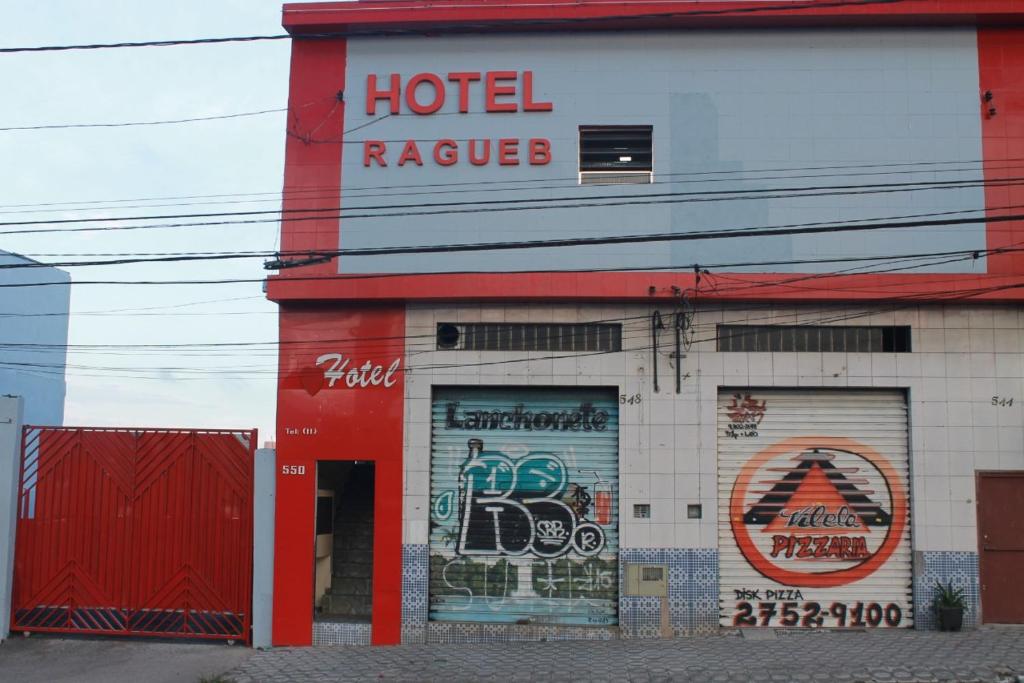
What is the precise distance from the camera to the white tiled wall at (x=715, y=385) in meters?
11.7

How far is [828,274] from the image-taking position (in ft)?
38.7

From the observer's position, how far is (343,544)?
1255 cm

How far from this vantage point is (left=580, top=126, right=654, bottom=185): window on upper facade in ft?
40.6

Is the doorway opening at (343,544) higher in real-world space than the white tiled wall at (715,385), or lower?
lower

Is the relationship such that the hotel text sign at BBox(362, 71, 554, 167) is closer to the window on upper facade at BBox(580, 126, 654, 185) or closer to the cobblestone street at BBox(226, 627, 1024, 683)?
the window on upper facade at BBox(580, 126, 654, 185)

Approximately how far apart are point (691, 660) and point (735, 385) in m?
3.72

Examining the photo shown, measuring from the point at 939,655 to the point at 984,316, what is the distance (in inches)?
182

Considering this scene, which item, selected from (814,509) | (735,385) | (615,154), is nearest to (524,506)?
(735,385)

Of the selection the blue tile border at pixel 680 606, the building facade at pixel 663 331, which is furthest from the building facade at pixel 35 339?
the blue tile border at pixel 680 606

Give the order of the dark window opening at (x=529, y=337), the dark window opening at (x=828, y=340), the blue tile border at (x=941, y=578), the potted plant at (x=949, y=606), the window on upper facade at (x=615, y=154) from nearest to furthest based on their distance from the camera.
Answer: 1. the potted plant at (x=949, y=606)
2. the blue tile border at (x=941, y=578)
3. the dark window opening at (x=828, y=340)
4. the dark window opening at (x=529, y=337)
5. the window on upper facade at (x=615, y=154)

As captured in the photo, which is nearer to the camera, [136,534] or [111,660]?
[111,660]

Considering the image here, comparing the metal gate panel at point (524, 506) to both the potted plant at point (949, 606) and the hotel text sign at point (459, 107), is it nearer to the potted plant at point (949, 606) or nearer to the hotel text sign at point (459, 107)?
the hotel text sign at point (459, 107)

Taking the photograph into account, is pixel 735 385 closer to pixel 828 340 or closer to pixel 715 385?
pixel 715 385

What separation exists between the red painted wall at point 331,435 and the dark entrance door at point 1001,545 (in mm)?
7923
